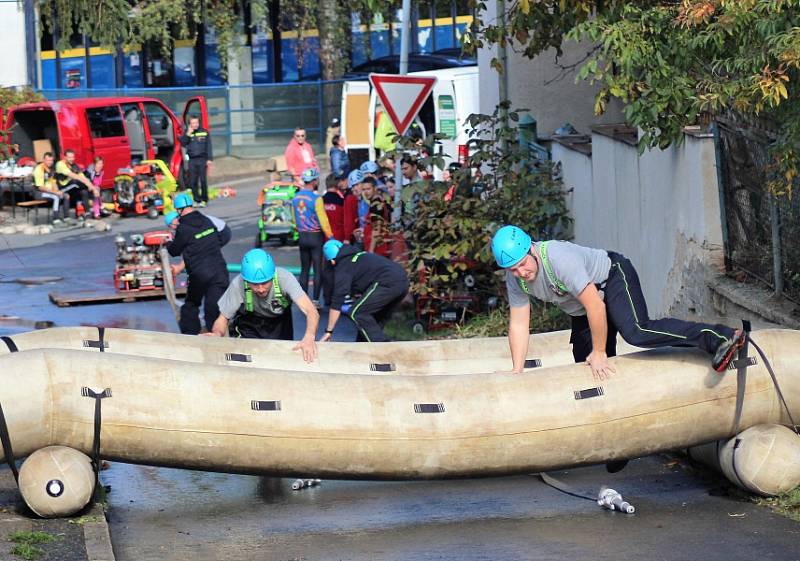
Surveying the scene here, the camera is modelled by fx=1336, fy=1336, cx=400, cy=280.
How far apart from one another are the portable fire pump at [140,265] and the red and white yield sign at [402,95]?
157 inches

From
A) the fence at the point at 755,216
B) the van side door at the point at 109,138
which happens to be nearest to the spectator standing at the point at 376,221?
the fence at the point at 755,216

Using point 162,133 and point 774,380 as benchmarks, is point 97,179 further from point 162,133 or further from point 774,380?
point 774,380

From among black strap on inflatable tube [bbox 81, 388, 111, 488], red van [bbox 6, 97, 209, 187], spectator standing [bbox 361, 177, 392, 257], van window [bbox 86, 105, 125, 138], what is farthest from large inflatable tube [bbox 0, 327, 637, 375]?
van window [bbox 86, 105, 125, 138]

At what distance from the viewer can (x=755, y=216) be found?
11094 mm

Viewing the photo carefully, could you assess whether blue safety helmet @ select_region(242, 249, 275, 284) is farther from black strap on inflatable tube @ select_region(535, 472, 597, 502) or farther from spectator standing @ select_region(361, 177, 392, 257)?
spectator standing @ select_region(361, 177, 392, 257)

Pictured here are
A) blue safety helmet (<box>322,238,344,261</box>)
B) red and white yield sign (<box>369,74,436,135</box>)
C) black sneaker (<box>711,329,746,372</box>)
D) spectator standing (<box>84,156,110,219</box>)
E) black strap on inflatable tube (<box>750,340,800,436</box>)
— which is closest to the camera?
black sneaker (<box>711,329,746,372</box>)

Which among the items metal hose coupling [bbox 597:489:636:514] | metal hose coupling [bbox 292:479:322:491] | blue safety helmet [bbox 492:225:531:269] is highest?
blue safety helmet [bbox 492:225:531:269]

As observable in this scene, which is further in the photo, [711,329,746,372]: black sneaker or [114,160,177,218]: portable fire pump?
[114,160,177,218]: portable fire pump

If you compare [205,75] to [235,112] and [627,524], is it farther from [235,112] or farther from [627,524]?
[627,524]

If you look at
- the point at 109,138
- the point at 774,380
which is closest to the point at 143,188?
the point at 109,138

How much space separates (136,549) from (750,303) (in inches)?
209

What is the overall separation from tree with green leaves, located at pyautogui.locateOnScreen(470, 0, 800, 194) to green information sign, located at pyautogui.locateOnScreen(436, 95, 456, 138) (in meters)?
16.4

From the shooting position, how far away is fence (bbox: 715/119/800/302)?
10492mm

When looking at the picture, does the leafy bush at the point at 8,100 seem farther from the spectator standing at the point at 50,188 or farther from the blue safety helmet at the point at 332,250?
the blue safety helmet at the point at 332,250
